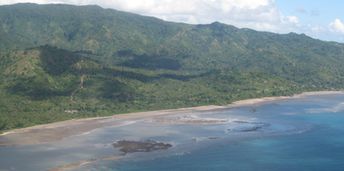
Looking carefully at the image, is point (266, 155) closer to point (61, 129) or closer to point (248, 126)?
point (248, 126)

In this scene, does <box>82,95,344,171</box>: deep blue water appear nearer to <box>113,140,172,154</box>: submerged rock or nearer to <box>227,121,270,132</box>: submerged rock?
<box>113,140,172,154</box>: submerged rock

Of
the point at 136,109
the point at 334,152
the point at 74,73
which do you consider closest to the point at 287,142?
the point at 334,152

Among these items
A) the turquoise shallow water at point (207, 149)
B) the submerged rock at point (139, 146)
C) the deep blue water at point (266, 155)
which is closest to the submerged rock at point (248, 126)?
the turquoise shallow water at point (207, 149)

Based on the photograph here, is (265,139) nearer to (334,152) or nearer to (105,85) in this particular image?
(334,152)

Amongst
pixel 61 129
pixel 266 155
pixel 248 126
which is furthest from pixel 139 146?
pixel 248 126

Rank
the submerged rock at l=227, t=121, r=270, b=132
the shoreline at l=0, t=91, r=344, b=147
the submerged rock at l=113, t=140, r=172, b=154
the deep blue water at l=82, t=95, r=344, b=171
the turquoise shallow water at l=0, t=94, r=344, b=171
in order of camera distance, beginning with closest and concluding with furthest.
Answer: the deep blue water at l=82, t=95, r=344, b=171 → the turquoise shallow water at l=0, t=94, r=344, b=171 → the submerged rock at l=113, t=140, r=172, b=154 → the shoreline at l=0, t=91, r=344, b=147 → the submerged rock at l=227, t=121, r=270, b=132

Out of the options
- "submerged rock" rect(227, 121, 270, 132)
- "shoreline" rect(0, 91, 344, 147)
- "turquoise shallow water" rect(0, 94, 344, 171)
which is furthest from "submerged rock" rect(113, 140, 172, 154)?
"submerged rock" rect(227, 121, 270, 132)

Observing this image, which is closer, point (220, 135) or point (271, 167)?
point (271, 167)

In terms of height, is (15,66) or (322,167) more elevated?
(15,66)
